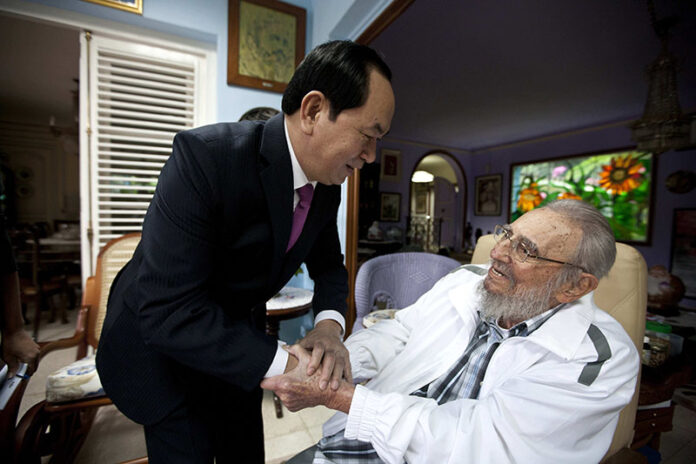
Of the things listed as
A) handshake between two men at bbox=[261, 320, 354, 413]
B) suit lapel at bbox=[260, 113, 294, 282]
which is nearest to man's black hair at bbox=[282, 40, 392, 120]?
suit lapel at bbox=[260, 113, 294, 282]

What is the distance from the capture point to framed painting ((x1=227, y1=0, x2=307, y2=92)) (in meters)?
2.54

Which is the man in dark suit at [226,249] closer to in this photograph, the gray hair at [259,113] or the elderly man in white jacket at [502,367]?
the elderly man in white jacket at [502,367]

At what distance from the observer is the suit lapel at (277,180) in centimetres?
82

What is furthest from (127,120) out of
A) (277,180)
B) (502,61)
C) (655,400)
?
(502,61)

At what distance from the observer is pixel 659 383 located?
4.86 ft

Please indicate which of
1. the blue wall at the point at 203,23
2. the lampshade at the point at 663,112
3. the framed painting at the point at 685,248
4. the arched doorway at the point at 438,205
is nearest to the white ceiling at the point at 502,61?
the lampshade at the point at 663,112

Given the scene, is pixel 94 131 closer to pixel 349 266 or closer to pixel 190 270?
pixel 349 266

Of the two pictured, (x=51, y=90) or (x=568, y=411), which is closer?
(x=568, y=411)

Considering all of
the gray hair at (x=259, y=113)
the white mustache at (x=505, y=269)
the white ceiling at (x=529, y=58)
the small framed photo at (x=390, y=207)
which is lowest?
the white mustache at (x=505, y=269)

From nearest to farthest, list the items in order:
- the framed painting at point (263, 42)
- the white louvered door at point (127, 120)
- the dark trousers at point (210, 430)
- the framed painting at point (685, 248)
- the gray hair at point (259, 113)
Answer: the dark trousers at point (210, 430), the white louvered door at point (127, 120), the framed painting at point (263, 42), the gray hair at point (259, 113), the framed painting at point (685, 248)

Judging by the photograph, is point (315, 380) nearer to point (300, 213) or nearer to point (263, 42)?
point (300, 213)

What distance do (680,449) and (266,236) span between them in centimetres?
311

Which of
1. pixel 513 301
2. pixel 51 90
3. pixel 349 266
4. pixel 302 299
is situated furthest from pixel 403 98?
pixel 51 90

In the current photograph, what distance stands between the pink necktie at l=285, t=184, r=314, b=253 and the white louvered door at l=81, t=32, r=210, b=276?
222 centimetres
